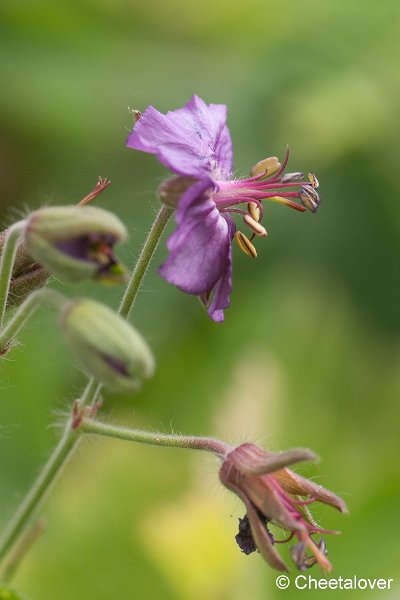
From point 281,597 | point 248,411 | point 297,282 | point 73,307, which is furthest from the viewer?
point 297,282

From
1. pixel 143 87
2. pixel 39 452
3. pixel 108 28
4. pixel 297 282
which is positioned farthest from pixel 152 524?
pixel 108 28

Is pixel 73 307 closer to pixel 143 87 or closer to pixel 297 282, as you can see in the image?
pixel 297 282

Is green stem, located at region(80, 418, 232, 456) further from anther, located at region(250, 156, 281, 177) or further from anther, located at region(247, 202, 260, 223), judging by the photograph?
anther, located at region(250, 156, 281, 177)

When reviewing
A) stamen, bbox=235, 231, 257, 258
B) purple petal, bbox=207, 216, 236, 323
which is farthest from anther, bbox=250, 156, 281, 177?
purple petal, bbox=207, 216, 236, 323

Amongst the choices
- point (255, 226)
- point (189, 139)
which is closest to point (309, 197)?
point (255, 226)

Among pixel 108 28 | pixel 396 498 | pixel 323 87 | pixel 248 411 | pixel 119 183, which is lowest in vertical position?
pixel 396 498

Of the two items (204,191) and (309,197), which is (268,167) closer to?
(309,197)

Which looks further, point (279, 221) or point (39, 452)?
point (279, 221)
